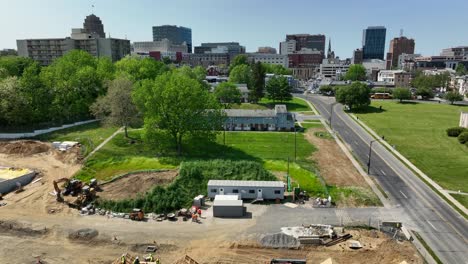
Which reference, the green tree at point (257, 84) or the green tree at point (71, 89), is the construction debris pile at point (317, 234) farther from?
the green tree at point (257, 84)

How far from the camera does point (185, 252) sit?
31.3 metres

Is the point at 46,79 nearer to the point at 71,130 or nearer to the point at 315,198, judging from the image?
the point at 71,130

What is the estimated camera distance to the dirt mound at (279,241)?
105ft

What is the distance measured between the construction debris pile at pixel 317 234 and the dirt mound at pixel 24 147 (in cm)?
4665

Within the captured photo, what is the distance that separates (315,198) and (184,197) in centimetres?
1630

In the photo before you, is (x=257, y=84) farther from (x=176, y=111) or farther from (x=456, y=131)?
(x=176, y=111)

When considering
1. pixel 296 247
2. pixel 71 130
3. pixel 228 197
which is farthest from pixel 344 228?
pixel 71 130

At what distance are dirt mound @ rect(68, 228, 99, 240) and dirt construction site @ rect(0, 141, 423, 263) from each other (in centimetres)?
3

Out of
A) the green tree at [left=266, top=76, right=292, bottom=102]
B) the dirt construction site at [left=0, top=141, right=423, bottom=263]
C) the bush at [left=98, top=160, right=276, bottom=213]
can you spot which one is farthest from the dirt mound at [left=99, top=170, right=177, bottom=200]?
the green tree at [left=266, top=76, right=292, bottom=102]

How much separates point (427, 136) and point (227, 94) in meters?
54.1

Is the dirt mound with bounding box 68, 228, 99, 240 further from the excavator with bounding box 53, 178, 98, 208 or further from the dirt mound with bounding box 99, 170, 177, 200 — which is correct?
the dirt mound with bounding box 99, 170, 177, 200

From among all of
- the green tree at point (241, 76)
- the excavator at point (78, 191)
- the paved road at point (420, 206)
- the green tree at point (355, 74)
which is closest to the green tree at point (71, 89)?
the excavator at point (78, 191)

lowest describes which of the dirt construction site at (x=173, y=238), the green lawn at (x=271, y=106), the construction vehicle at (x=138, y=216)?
the dirt construction site at (x=173, y=238)

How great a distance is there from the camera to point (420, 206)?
40.1 m
